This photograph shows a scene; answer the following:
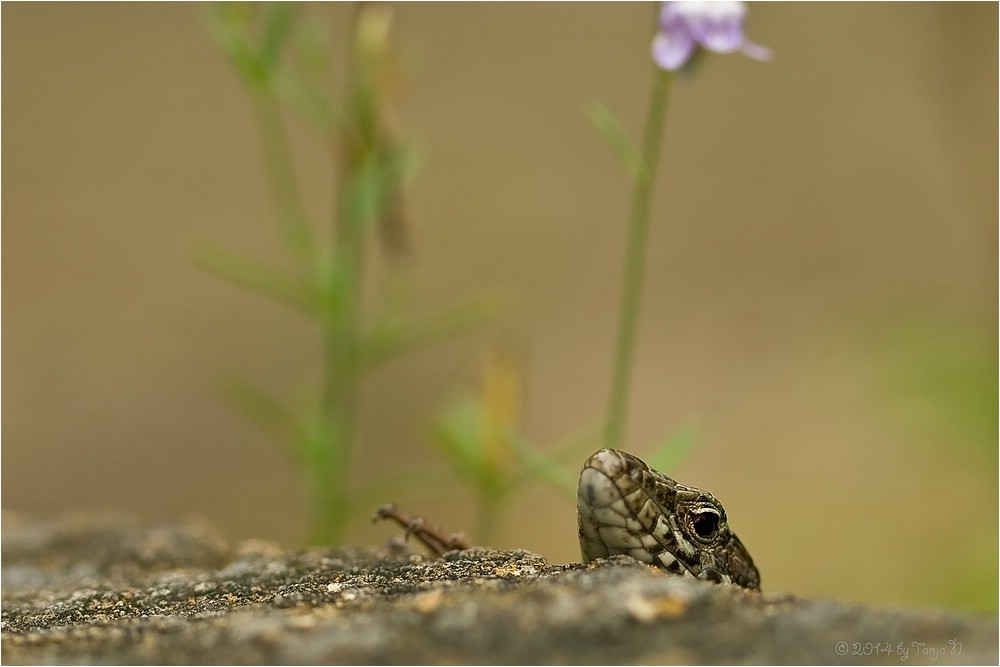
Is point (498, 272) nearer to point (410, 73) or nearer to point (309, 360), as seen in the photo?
point (309, 360)

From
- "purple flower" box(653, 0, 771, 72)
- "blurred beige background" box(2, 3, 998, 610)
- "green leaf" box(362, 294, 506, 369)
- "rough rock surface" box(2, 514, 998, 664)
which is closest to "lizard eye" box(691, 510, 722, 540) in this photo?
"rough rock surface" box(2, 514, 998, 664)

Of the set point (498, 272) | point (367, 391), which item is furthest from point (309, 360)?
point (498, 272)

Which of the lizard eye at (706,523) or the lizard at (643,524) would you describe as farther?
the lizard eye at (706,523)

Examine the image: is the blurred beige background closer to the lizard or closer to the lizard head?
the lizard

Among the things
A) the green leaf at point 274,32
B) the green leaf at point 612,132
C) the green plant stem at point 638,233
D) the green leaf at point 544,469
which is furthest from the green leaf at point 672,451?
the green leaf at point 274,32

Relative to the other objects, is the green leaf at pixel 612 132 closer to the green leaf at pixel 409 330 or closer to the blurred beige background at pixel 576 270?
the green leaf at pixel 409 330

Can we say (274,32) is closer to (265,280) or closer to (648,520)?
(265,280)
